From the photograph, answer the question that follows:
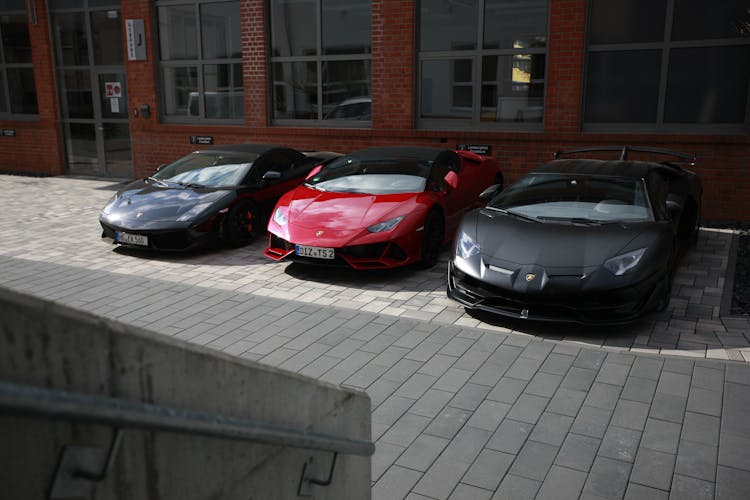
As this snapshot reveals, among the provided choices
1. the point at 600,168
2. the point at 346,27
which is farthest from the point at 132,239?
the point at 346,27

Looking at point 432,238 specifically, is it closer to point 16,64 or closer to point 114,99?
point 114,99

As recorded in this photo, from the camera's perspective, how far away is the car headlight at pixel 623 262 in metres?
5.40

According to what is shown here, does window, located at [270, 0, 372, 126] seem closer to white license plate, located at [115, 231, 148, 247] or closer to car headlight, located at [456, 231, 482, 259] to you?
white license plate, located at [115, 231, 148, 247]

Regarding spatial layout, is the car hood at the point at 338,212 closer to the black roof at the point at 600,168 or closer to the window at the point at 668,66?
the black roof at the point at 600,168

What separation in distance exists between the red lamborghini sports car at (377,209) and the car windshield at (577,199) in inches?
43.9

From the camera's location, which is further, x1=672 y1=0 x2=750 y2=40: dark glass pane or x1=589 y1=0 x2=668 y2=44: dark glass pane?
x1=589 y1=0 x2=668 y2=44: dark glass pane

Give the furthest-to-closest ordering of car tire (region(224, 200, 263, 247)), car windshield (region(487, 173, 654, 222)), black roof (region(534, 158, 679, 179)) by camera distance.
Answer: car tire (region(224, 200, 263, 247)) → black roof (region(534, 158, 679, 179)) → car windshield (region(487, 173, 654, 222))

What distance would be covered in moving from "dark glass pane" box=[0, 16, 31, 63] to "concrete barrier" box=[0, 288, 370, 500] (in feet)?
57.3

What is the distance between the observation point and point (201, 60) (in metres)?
14.2

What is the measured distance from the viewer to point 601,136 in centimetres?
1083

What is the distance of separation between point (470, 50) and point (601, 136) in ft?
9.47

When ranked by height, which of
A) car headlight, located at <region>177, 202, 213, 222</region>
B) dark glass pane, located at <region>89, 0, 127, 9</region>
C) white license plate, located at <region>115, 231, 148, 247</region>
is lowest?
white license plate, located at <region>115, 231, 148, 247</region>

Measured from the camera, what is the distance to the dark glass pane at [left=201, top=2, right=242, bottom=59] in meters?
13.8

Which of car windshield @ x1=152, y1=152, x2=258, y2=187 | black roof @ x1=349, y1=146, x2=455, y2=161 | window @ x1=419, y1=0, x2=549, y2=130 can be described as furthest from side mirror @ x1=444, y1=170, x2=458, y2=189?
window @ x1=419, y1=0, x2=549, y2=130
